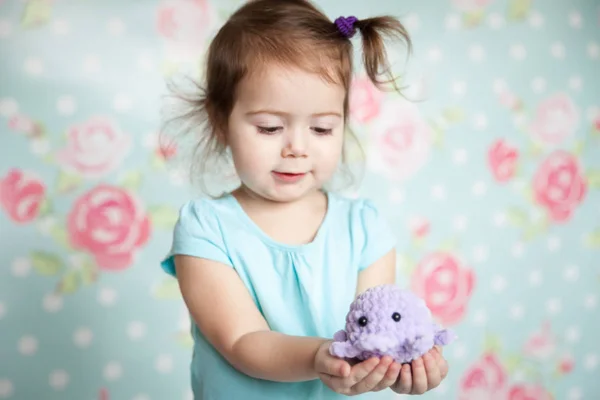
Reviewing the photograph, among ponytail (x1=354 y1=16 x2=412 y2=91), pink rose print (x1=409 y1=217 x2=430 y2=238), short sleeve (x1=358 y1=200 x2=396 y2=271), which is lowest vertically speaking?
pink rose print (x1=409 y1=217 x2=430 y2=238)

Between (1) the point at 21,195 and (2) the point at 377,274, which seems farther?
(1) the point at 21,195

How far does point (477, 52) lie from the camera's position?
68.7 inches

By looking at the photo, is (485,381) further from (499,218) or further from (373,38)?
(373,38)

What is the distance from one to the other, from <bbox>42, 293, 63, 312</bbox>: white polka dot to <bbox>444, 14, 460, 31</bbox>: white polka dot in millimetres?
1033

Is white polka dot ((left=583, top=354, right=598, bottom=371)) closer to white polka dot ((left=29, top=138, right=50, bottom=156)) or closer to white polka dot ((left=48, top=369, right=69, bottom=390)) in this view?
white polka dot ((left=48, top=369, right=69, bottom=390))

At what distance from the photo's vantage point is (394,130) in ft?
5.53

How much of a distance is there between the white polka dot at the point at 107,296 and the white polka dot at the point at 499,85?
38.9 inches

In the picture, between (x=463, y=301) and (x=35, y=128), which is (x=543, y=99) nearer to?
(x=463, y=301)

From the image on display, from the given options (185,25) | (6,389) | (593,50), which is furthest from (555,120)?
(6,389)

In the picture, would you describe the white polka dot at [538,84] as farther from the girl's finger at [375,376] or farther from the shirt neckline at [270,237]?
the girl's finger at [375,376]

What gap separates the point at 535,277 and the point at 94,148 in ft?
3.61

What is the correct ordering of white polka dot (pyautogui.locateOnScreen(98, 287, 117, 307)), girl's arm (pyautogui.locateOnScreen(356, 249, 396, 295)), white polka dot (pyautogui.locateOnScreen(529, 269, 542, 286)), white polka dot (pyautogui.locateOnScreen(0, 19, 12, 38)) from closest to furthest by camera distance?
girl's arm (pyautogui.locateOnScreen(356, 249, 396, 295)) < white polka dot (pyautogui.locateOnScreen(0, 19, 12, 38)) < white polka dot (pyautogui.locateOnScreen(98, 287, 117, 307)) < white polka dot (pyautogui.locateOnScreen(529, 269, 542, 286))

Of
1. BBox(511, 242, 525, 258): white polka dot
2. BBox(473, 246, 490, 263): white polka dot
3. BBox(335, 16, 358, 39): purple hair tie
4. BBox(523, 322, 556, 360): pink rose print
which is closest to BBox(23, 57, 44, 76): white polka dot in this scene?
BBox(335, 16, 358, 39): purple hair tie

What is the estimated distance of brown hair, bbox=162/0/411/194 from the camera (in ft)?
2.92
